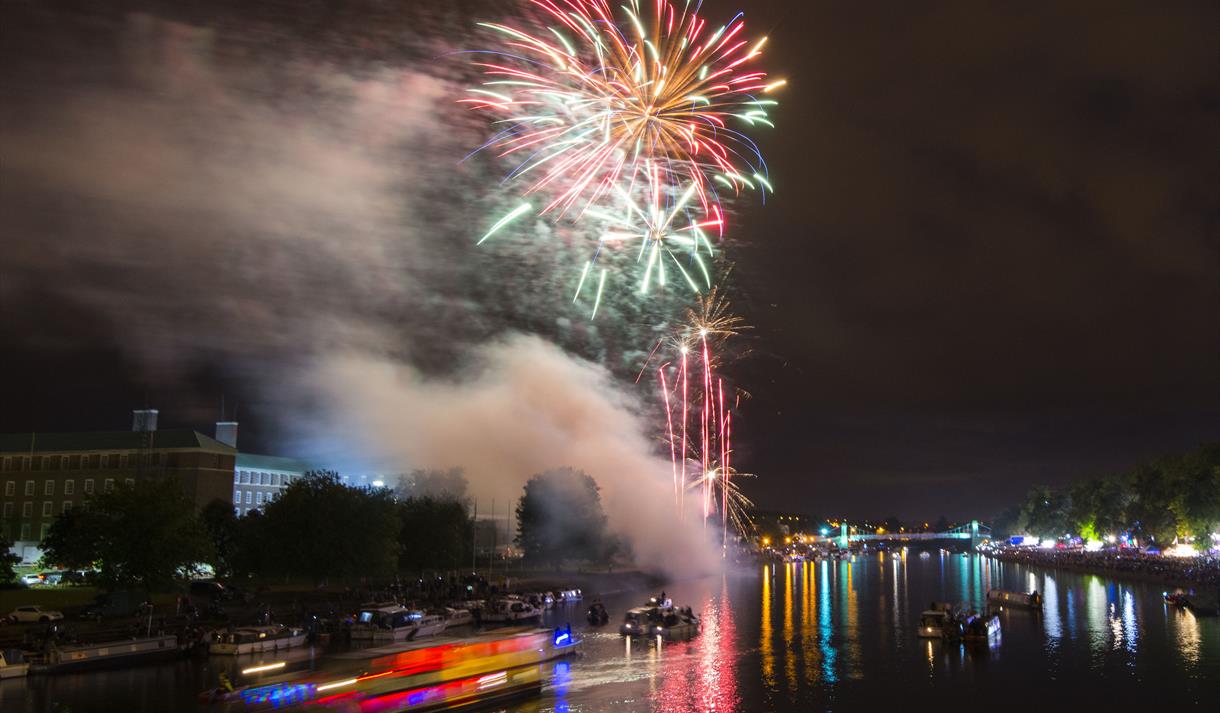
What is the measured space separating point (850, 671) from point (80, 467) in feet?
297

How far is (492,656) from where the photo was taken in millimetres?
28406

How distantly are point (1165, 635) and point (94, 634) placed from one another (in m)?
47.8

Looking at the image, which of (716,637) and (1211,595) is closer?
(716,637)

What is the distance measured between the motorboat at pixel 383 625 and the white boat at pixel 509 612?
836 centimetres

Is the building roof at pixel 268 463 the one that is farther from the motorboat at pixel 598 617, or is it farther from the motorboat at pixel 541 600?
the motorboat at pixel 598 617

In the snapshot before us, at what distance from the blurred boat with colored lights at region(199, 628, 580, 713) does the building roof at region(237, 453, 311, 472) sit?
310 ft

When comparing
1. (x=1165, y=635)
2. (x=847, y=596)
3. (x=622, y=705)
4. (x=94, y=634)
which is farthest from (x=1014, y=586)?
(x=94, y=634)

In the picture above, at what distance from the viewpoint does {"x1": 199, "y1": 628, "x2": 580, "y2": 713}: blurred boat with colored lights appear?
77.7 ft

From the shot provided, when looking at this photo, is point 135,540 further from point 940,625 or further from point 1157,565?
point 1157,565

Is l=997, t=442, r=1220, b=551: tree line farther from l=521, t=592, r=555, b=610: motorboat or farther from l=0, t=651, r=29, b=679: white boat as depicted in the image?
l=0, t=651, r=29, b=679: white boat

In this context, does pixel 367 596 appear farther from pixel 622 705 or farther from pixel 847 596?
pixel 847 596

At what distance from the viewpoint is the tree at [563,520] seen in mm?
99438

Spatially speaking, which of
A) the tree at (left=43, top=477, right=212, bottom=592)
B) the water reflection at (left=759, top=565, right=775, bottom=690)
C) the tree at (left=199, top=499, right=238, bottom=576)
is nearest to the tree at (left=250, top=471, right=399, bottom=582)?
the tree at (left=199, top=499, right=238, bottom=576)

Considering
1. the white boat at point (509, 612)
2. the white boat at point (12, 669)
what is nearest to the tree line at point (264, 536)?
the white boat at point (509, 612)
